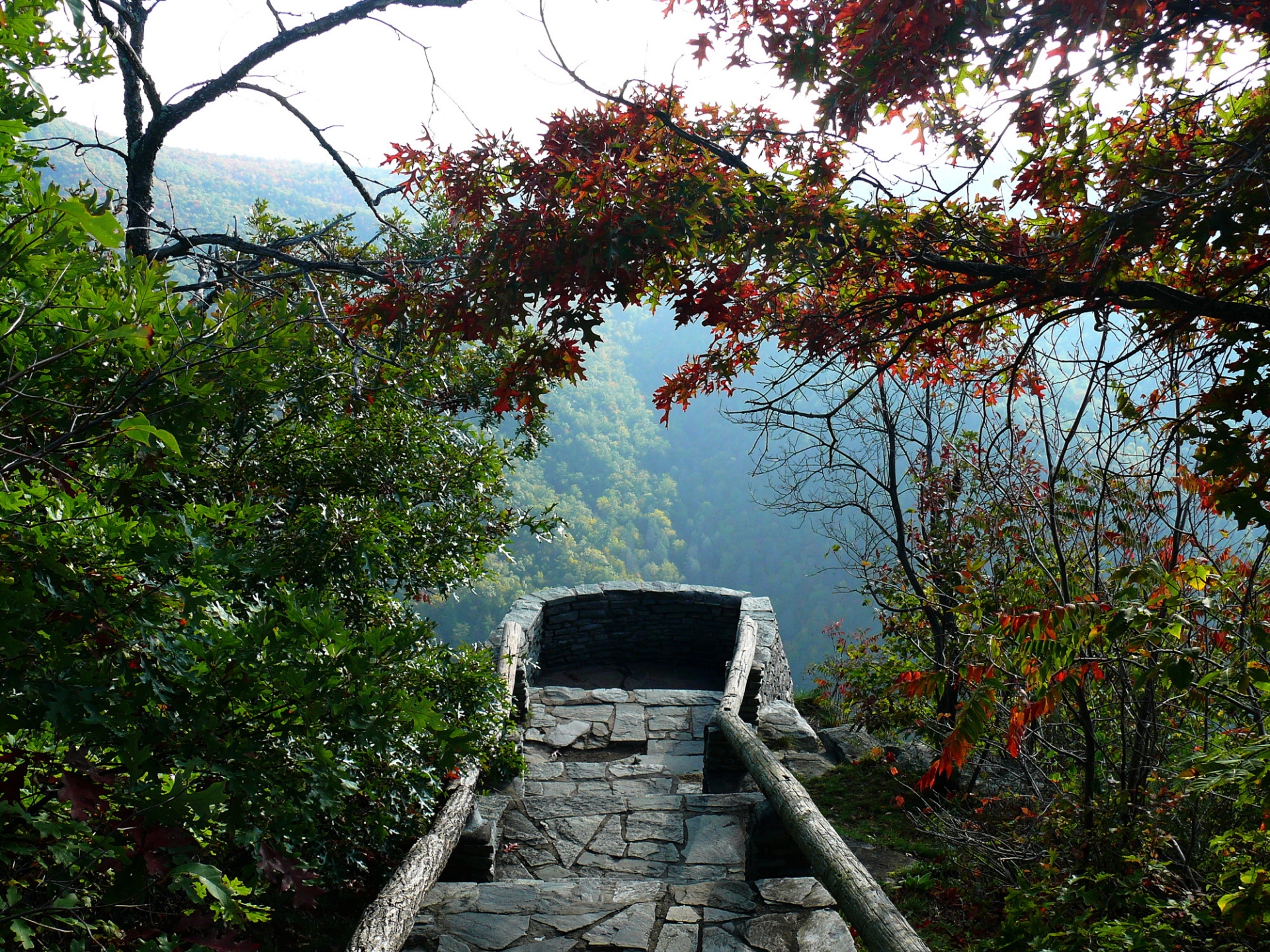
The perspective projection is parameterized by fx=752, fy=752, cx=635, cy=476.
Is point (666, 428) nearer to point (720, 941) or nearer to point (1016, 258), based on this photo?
point (1016, 258)

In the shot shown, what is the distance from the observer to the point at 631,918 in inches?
125

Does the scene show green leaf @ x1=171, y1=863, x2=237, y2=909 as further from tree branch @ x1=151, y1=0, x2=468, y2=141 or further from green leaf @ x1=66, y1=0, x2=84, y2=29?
tree branch @ x1=151, y1=0, x2=468, y2=141

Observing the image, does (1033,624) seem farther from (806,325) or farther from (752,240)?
(752,240)

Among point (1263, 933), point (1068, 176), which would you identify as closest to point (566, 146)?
point (1068, 176)

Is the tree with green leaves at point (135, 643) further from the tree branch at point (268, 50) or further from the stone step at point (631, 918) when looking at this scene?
the tree branch at point (268, 50)

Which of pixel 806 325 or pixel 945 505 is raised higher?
pixel 806 325

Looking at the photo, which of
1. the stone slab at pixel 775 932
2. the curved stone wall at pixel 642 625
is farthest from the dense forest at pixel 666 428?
the curved stone wall at pixel 642 625

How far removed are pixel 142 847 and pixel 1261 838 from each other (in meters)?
2.57

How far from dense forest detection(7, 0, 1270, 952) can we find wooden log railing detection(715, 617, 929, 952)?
8cm

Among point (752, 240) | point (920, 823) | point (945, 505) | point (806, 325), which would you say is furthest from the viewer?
point (945, 505)

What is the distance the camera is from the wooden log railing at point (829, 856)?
2.51m

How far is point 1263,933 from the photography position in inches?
77.2

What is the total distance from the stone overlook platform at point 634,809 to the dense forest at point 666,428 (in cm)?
41

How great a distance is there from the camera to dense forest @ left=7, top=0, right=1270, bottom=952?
1443mm
